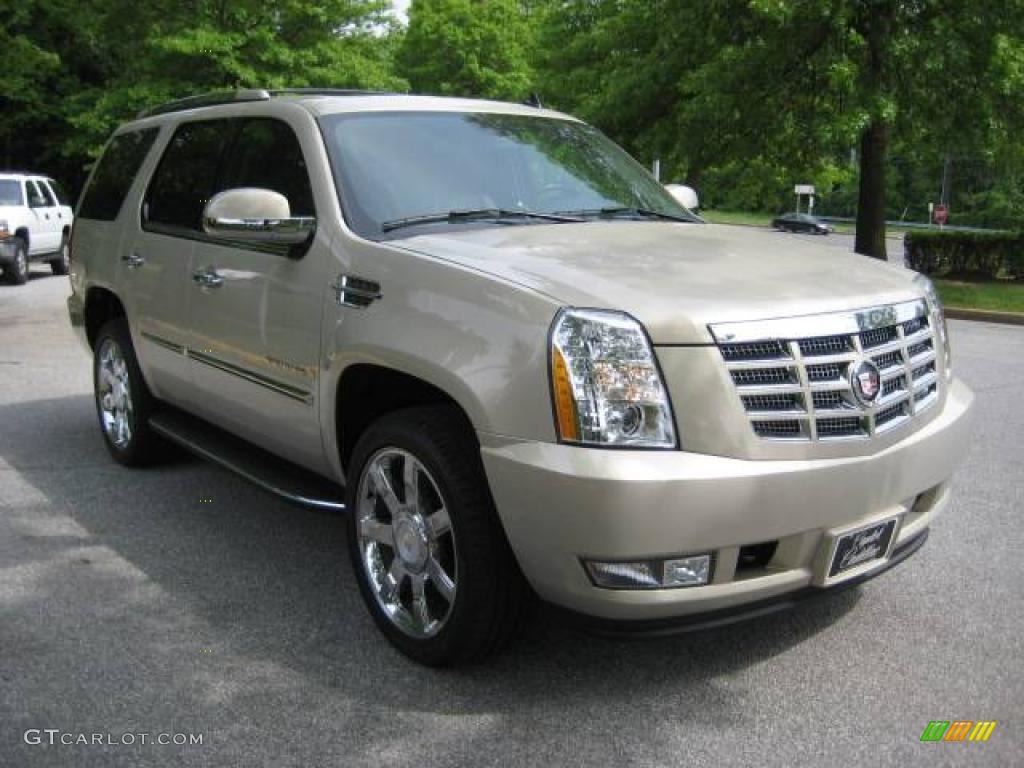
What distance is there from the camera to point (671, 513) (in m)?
2.74

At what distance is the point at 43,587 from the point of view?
13.4ft

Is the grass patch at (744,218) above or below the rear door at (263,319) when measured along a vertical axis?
below

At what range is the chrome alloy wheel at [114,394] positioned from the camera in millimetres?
5633

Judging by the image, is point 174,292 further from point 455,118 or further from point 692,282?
point 692,282

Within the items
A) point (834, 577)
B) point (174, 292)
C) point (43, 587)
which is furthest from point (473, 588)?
point (174, 292)

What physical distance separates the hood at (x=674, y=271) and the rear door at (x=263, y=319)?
0.61 metres

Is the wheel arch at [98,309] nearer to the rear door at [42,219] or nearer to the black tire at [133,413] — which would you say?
the black tire at [133,413]

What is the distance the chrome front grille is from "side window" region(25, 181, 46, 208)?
18987 mm

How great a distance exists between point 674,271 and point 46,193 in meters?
19.8

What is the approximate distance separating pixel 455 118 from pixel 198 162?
1.40m

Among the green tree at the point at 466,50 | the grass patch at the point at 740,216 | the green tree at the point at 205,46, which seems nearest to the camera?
the green tree at the point at 205,46

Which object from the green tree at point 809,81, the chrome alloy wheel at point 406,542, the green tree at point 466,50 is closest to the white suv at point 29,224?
the green tree at point 809,81

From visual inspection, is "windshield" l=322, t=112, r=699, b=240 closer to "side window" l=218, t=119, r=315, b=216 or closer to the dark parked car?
"side window" l=218, t=119, r=315, b=216

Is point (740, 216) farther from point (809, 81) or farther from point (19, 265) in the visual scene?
point (19, 265)
